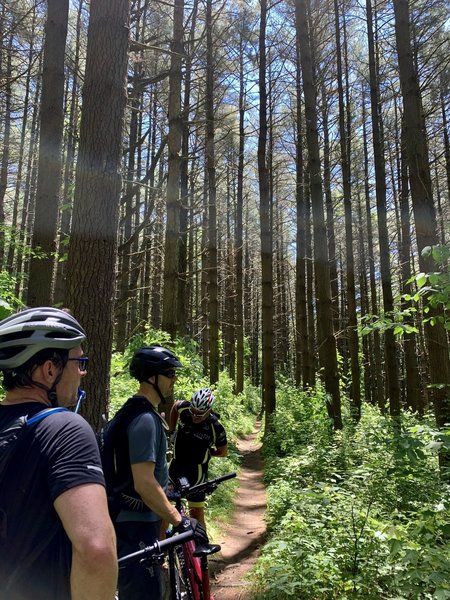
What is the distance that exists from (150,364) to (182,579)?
162cm

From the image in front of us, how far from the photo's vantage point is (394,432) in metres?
3.67

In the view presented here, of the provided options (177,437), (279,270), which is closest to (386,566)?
(177,437)

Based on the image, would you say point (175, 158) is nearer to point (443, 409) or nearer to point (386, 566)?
point (443, 409)

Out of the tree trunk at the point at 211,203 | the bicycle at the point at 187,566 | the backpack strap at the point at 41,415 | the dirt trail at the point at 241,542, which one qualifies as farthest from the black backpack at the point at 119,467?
the tree trunk at the point at 211,203

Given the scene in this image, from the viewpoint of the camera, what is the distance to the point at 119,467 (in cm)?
244

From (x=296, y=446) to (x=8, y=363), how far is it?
9.19m

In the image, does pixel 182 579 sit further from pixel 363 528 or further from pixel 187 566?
pixel 363 528

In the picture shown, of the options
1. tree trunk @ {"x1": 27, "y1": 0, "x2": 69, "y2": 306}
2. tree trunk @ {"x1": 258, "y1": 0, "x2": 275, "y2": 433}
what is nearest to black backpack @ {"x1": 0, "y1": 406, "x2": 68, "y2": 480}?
tree trunk @ {"x1": 27, "y1": 0, "x2": 69, "y2": 306}

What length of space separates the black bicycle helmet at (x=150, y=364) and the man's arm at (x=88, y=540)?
5.21 feet

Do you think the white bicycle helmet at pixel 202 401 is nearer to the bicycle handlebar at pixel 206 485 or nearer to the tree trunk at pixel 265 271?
the bicycle handlebar at pixel 206 485

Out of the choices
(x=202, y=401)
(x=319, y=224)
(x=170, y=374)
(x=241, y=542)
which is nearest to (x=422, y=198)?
(x=319, y=224)

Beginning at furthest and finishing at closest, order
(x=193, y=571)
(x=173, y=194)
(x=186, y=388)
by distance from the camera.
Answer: (x=173, y=194) → (x=186, y=388) → (x=193, y=571)

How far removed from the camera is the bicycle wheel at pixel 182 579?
9.47 feet

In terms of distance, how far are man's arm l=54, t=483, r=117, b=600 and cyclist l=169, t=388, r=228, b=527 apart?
131 inches
